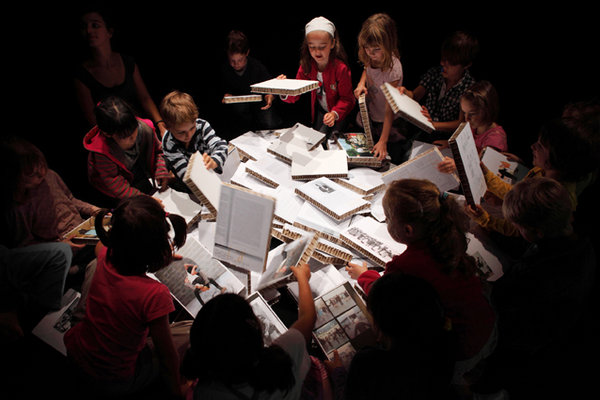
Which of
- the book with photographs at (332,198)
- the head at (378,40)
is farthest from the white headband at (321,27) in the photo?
the book with photographs at (332,198)

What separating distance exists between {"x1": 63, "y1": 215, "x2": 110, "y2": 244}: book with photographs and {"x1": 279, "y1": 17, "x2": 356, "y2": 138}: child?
1.92 metres

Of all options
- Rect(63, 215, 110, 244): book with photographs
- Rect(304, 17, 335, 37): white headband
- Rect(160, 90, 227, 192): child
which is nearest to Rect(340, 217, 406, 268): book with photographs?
Rect(160, 90, 227, 192): child

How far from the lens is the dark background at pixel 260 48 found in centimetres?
306

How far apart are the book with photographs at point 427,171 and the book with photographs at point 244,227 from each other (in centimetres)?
107

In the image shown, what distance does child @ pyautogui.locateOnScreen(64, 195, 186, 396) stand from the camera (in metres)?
1.40

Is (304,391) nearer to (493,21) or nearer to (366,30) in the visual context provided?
(366,30)

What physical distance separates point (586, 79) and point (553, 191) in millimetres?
2526

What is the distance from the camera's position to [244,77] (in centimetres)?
344

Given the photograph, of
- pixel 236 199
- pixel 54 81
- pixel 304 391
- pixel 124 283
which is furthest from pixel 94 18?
pixel 304 391

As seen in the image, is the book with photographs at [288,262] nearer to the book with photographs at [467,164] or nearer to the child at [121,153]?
the book with photographs at [467,164]

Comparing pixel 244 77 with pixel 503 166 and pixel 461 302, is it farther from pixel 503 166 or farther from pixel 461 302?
pixel 461 302

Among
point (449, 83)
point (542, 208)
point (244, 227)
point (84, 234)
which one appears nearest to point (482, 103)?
point (449, 83)

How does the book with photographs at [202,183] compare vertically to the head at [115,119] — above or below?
below

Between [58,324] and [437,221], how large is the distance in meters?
2.19
